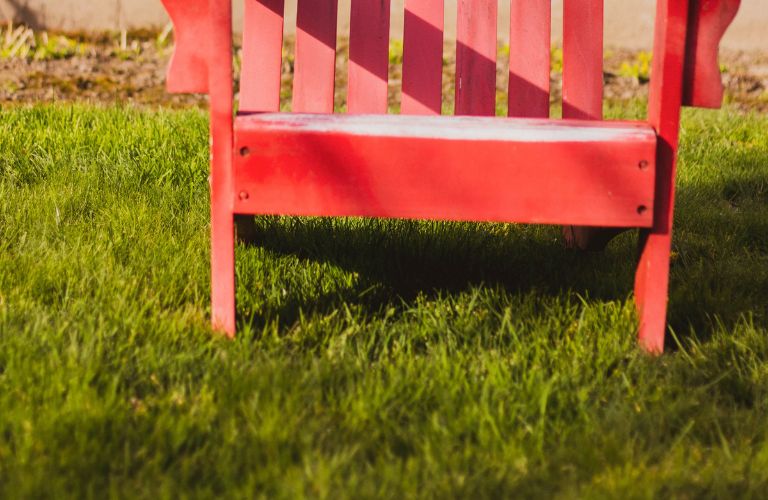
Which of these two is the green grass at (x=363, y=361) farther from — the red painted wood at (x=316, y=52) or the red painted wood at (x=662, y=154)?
the red painted wood at (x=316, y=52)

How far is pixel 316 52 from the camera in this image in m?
2.76

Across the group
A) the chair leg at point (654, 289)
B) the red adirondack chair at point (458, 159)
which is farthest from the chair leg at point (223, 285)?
the chair leg at point (654, 289)

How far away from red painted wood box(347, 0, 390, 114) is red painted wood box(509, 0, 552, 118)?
0.38 metres

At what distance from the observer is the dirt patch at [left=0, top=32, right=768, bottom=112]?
509 cm

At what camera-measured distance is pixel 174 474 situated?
155cm

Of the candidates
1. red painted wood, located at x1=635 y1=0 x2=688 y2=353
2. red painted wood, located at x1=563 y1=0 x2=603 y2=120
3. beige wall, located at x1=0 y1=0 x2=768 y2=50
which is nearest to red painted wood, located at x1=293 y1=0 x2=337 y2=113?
red painted wood, located at x1=563 y1=0 x2=603 y2=120

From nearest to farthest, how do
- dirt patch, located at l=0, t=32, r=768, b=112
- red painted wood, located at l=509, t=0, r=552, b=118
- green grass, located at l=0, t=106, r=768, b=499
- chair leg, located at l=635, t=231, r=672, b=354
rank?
green grass, located at l=0, t=106, r=768, b=499 → chair leg, located at l=635, t=231, r=672, b=354 → red painted wood, located at l=509, t=0, r=552, b=118 → dirt patch, located at l=0, t=32, r=768, b=112

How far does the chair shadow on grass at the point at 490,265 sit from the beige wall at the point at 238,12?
3829 millimetres

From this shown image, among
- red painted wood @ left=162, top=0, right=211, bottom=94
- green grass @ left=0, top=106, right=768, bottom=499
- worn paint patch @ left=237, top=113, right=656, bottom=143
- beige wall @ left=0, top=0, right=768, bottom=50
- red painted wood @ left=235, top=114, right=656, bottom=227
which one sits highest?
beige wall @ left=0, top=0, right=768, bottom=50

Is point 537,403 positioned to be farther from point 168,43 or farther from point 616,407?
point 168,43

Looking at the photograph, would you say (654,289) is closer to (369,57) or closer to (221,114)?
(221,114)

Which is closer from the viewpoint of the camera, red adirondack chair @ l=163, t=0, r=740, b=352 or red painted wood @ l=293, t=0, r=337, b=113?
red adirondack chair @ l=163, t=0, r=740, b=352

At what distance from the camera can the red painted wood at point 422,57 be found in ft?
9.09

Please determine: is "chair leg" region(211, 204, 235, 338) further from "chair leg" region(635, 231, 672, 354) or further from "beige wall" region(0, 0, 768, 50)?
"beige wall" region(0, 0, 768, 50)
